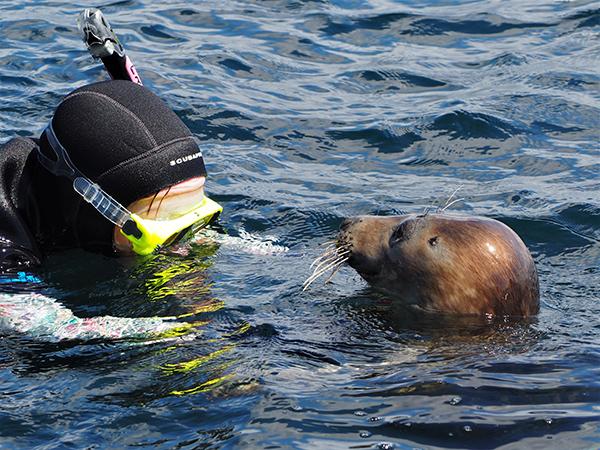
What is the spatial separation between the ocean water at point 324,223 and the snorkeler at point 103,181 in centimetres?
26

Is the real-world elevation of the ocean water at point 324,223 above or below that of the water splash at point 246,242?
→ above

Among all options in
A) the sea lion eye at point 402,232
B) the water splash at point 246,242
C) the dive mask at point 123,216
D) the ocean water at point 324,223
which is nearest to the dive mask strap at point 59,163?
the dive mask at point 123,216

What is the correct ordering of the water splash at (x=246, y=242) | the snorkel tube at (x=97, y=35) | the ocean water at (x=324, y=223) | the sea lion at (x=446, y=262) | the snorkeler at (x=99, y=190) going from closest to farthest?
the ocean water at (x=324, y=223), the sea lion at (x=446, y=262), the snorkeler at (x=99, y=190), the snorkel tube at (x=97, y=35), the water splash at (x=246, y=242)

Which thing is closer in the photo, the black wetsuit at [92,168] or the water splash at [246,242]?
the black wetsuit at [92,168]

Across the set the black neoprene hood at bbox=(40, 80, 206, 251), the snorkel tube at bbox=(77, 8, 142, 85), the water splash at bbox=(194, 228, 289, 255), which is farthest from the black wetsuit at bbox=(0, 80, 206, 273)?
the water splash at bbox=(194, 228, 289, 255)

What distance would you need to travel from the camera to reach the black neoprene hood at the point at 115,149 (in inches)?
233

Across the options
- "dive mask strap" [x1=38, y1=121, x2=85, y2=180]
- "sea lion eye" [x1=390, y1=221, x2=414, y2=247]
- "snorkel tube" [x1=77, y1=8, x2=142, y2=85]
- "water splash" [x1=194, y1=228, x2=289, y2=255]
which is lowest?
"water splash" [x1=194, y1=228, x2=289, y2=255]

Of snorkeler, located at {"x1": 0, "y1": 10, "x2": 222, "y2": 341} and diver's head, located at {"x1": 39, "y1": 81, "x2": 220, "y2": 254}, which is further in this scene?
diver's head, located at {"x1": 39, "y1": 81, "x2": 220, "y2": 254}

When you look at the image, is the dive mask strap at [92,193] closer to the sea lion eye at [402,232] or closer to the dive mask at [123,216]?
the dive mask at [123,216]

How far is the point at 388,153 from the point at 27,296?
4.09 m

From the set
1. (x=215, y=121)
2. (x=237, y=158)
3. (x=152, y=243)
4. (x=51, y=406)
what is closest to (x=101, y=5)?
(x=215, y=121)

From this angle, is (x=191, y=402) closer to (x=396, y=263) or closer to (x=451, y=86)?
(x=396, y=263)

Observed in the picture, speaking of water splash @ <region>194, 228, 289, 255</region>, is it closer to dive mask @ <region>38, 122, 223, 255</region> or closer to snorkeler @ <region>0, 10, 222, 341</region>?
snorkeler @ <region>0, 10, 222, 341</region>

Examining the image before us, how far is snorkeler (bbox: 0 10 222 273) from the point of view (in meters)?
5.89
